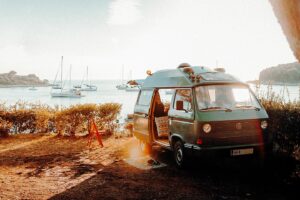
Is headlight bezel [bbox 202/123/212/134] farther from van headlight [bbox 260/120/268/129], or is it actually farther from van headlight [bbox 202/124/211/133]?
van headlight [bbox 260/120/268/129]

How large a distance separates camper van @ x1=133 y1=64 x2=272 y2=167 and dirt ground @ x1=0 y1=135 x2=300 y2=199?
61 cm

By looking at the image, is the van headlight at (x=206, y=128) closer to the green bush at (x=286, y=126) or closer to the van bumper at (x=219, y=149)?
the van bumper at (x=219, y=149)

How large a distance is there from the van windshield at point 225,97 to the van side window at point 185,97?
0.88 ft

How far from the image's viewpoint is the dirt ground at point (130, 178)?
6332 millimetres

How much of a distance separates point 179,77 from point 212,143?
2.17 metres

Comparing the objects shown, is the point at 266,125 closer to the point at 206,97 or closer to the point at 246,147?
the point at 246,147

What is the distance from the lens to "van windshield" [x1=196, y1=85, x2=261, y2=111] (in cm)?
755

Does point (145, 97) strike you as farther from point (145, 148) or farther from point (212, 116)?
point (212, 116)

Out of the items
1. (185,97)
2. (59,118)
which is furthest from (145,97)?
(59,118)

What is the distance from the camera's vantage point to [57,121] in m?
14.5

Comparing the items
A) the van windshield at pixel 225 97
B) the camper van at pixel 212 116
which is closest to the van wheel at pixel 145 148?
the camper van at pixel 212 116

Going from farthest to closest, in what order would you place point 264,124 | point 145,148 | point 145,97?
1. point 145,148
2. point 145,97
3. point 264,124

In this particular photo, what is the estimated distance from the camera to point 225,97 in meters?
8.03

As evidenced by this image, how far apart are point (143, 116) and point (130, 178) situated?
2791 mm
